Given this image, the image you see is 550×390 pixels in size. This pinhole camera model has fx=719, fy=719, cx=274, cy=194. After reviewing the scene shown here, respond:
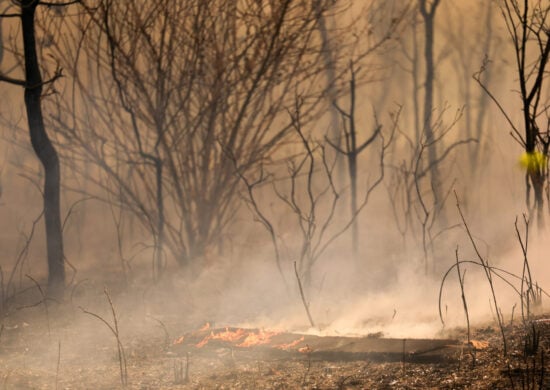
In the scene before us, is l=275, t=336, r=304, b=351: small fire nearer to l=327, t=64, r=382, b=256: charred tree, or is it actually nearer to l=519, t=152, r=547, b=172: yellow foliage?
l=519, t=152, r=547, b=172: yellow foliage

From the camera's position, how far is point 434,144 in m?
8.02

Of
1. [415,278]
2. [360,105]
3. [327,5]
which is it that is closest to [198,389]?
[415,278]

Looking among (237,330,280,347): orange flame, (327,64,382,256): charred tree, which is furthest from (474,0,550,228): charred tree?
(237,330,280,347): orange flame

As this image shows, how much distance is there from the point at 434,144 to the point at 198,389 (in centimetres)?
455

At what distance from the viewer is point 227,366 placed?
5.02m

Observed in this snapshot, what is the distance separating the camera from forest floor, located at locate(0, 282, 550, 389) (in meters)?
4.16

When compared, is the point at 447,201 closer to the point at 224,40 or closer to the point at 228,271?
the point at 228,271

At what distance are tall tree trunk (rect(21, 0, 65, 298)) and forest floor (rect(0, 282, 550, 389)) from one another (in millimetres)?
641

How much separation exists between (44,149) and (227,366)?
2.87 meters

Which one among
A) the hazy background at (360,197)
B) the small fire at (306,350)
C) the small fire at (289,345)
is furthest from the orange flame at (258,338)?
the hazy background at (360,197)

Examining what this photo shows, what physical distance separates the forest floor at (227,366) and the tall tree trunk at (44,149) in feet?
2.10

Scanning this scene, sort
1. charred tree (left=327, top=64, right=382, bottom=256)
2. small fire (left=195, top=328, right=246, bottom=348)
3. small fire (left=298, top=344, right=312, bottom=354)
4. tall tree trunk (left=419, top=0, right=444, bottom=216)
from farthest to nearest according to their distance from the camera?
tall tree trunk (left=419, top=0, right=444, bottom=216) < charred tree (left=327, top=64, right=382, bottom=256) < small fire (left=195, top=328, right=246, bottom=348) < small fire (left=298, top=344, right=312, bottom=354)

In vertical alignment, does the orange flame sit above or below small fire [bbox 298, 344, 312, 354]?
above

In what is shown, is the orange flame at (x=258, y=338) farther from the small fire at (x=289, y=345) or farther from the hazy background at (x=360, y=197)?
the hazy background at (x=360, y=197)
